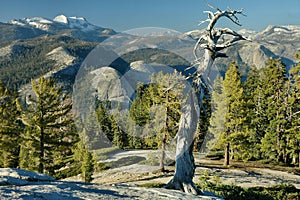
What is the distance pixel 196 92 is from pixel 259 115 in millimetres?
36307

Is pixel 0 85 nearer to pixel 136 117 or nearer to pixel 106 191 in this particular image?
pixel 136 117

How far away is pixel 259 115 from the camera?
44250 mm

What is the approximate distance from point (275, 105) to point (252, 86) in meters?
6.35

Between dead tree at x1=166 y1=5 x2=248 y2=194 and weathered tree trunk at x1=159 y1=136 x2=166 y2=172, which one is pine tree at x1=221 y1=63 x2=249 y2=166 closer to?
weathered tree trunk at x1=159 y1=136 x2=166 y2=172

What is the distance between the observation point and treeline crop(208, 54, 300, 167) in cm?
3097

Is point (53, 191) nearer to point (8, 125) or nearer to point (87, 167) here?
point (8, 125)

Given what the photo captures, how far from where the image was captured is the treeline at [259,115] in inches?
1219

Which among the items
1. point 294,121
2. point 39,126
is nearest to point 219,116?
point 294,121

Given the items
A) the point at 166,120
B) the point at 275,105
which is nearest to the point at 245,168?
the point at 275,105

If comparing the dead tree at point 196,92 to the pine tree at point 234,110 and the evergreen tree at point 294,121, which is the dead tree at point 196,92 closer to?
the pine tree at point 234,110

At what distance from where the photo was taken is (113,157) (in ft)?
116

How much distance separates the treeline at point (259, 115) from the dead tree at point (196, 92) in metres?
17.5

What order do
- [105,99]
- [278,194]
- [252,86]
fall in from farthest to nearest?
[252,86] < [105,99] < [278,194]

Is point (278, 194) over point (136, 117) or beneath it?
beneath
